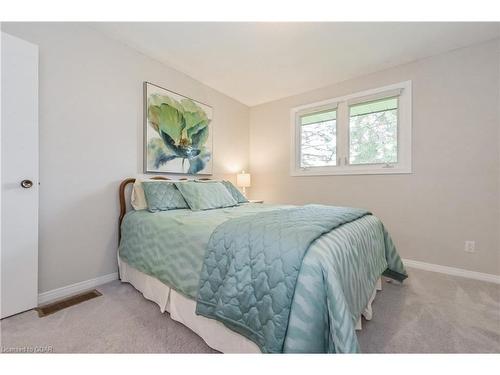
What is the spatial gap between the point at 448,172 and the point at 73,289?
154 inches

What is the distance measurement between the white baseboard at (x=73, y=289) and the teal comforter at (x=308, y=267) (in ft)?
1.06

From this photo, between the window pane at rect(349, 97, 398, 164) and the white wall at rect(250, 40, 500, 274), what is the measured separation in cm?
22

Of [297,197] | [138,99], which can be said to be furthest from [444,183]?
[138,99]

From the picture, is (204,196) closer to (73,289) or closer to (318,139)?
(73,289)

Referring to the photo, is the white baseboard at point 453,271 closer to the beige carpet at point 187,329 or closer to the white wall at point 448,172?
the white wall at point 448,172

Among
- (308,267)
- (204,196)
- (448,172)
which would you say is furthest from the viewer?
(448,172)

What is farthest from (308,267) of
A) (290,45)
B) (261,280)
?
(290,45)

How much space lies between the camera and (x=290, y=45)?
7.61ft

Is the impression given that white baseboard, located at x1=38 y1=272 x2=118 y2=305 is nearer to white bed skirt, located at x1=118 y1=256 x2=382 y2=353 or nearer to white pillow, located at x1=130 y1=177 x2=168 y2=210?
white bed skirt, located at x1=118 y1=256 x2=382 y2=353

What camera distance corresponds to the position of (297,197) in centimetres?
353

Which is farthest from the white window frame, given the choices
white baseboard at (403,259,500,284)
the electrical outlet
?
white baseboard at (403,259,500,284)

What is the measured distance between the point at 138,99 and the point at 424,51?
3181mm

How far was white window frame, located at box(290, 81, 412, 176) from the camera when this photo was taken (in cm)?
264
